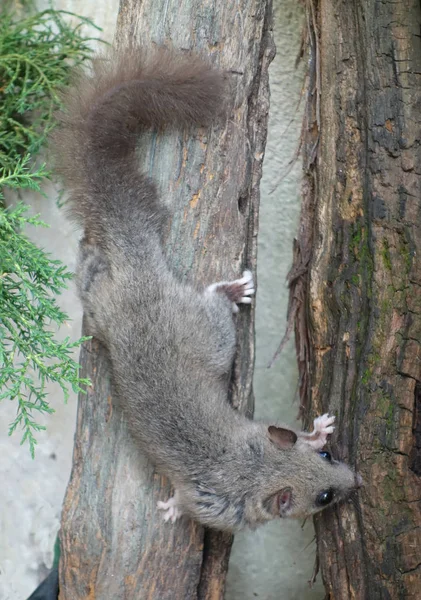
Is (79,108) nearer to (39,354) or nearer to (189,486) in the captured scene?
(39,354)

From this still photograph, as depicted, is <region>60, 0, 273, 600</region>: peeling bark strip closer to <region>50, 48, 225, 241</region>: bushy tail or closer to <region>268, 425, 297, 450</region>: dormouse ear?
<region>50, 48, 225, 241</region>: bushy tail

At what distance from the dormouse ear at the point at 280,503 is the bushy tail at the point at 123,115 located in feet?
3.93

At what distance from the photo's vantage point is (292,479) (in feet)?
9.29

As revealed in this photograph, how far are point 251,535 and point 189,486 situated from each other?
1505 millimetres

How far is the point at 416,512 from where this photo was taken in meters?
2.66

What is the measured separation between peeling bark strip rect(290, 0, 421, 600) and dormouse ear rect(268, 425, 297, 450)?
0.21m

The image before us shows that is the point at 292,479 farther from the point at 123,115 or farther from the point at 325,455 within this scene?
the point at 123,115

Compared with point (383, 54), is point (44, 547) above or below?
below

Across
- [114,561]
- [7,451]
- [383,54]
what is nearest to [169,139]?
[383,54]

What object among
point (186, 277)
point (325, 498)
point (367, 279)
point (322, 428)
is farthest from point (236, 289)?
point (325, 498)

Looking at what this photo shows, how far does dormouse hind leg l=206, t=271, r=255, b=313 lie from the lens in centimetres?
288

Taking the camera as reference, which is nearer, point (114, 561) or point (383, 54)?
point (114, 561)

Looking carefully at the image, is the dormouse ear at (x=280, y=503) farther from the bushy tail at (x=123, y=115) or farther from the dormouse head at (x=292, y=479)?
the bushy tail at (x=123, y=115)

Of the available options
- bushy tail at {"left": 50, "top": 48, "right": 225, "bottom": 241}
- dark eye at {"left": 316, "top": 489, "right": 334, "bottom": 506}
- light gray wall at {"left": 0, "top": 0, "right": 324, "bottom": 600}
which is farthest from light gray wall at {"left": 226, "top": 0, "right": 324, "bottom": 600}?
bushy tail at {"left": 50, "top": 48, "right": 225, "bottom": 241}
